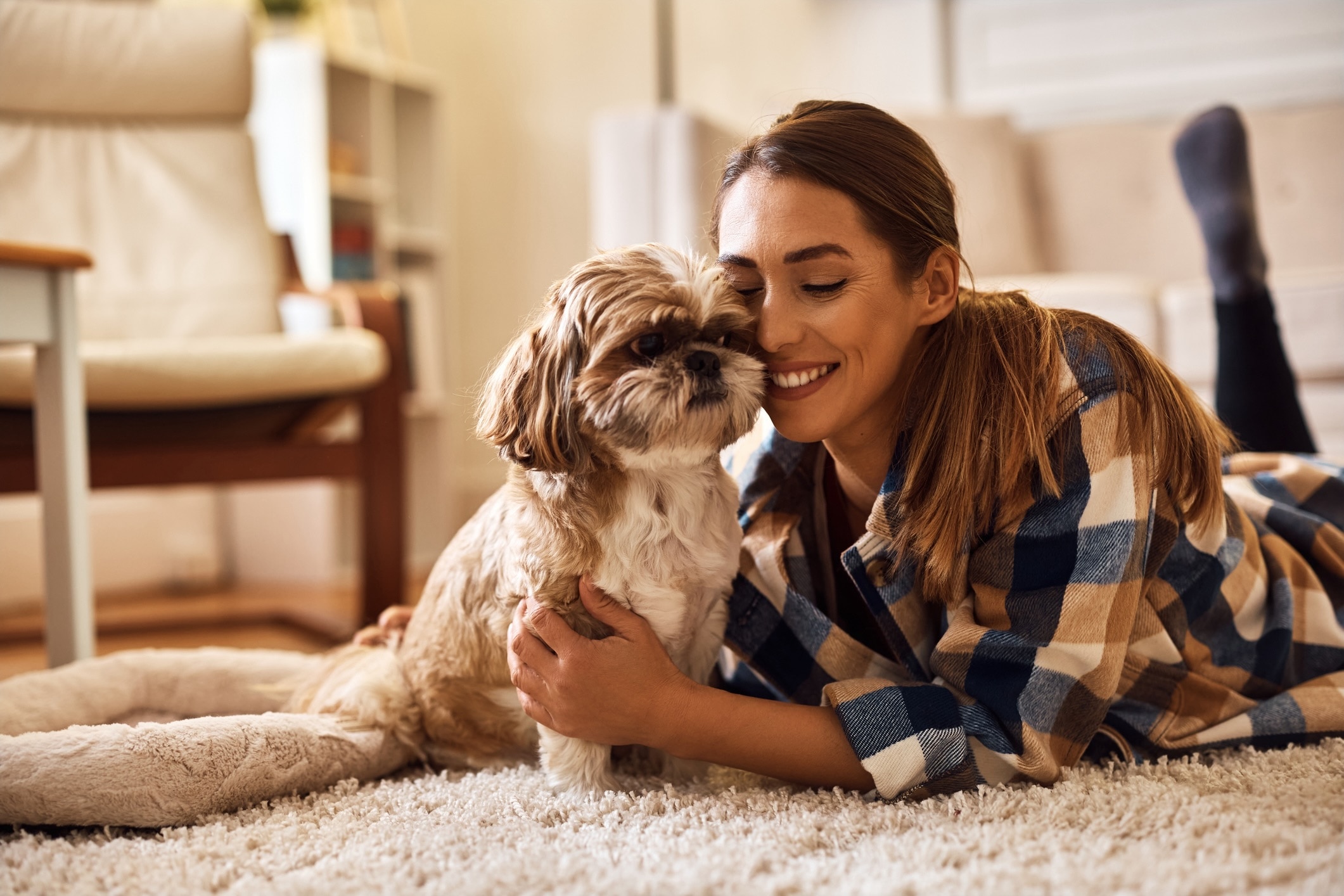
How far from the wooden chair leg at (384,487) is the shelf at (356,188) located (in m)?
1.38

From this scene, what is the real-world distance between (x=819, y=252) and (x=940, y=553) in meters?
0.40

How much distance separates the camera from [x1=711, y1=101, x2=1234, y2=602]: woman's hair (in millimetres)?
1329

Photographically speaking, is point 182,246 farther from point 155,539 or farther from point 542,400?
point 542,400

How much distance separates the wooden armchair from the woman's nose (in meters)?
1.54

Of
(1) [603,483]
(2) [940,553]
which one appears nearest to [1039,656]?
(2) [940,553]

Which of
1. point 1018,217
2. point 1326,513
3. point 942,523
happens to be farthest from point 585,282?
point 1018,217

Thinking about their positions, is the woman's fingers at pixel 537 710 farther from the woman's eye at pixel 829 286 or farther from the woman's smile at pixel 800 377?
the woman's eye at pixel 829 286

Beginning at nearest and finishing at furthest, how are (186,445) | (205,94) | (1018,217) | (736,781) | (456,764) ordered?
(736,781) → (456,764) → (186,445) → (205,94) → (1018,217)

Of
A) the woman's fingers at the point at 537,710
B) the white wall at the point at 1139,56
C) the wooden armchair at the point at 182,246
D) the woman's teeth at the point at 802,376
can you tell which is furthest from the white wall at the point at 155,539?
the white wall at the point at 1139,56

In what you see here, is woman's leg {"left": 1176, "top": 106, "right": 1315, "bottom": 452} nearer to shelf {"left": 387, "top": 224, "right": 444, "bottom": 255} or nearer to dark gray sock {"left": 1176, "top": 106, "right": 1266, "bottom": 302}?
dark gray sock {"left": 1176, "top": 106, "right": 1266, "bottom": 302}

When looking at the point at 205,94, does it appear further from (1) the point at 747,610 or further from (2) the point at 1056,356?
(2) the point at 1056,356

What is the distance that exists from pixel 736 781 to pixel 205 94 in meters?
2.73

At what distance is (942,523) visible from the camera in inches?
52.4

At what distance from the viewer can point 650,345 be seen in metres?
1.26
